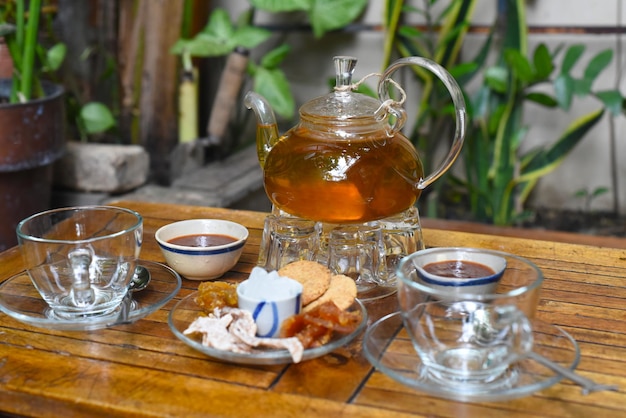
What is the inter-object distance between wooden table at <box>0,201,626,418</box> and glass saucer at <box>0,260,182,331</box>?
14 mm

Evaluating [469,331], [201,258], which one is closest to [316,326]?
[469,331]

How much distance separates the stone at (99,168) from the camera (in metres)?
2.51

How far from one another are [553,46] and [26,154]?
5.55ft

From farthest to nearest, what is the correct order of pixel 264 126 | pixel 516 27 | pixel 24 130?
pixel 516 27
pixel 24 130
pixel 264 126

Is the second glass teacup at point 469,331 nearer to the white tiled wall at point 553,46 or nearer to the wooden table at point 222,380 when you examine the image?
the wooden table at point 222,380

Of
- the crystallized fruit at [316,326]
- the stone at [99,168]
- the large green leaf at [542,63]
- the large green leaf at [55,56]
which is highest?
the large green leaf at [542,63]

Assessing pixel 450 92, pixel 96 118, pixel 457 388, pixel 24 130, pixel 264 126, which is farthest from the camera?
pixel 96 118

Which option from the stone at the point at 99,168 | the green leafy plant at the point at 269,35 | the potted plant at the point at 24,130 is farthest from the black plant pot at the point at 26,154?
the green leafy plant at the point at 269,35

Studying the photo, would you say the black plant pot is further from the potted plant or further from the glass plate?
the glass plate

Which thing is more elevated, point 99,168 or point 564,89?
point 564,89

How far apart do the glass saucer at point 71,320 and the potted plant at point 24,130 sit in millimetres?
1063

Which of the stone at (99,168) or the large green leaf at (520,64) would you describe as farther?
the stone at (99,168)

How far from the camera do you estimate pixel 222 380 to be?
0.91 m

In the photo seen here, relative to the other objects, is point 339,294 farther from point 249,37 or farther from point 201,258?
point 249,37
